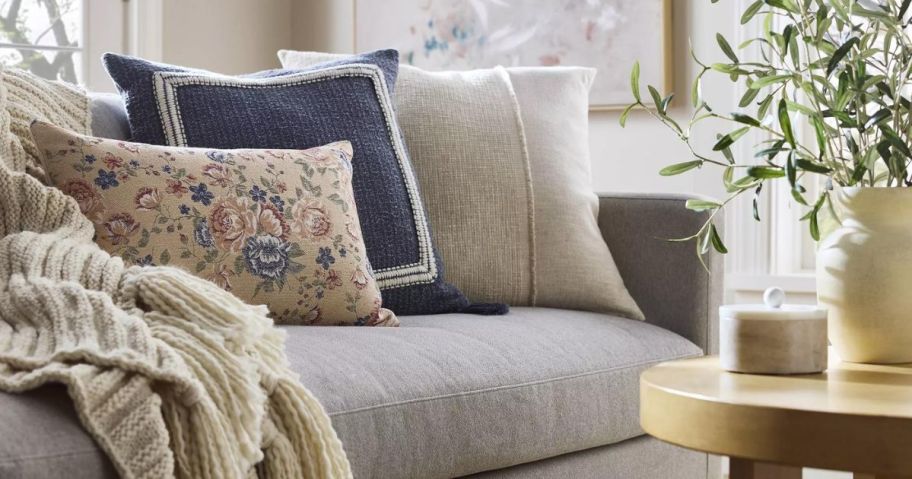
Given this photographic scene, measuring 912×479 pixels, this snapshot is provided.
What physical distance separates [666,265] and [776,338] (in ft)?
2.62

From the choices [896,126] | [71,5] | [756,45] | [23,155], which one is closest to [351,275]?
[23,155]

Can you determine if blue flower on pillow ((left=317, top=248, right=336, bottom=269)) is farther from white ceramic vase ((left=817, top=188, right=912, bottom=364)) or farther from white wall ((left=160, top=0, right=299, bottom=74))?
white wall ((left=160, top=0, right=299, bottom=74))

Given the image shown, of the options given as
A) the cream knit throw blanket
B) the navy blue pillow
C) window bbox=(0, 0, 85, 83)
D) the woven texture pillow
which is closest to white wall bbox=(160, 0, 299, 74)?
window bbox=(0, 0, 85, 83)

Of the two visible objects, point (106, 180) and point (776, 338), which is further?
point (106, 180)

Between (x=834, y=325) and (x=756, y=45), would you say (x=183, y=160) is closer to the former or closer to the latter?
(x=834, y=325)

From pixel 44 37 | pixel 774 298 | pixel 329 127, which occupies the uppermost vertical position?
pixel 44 37

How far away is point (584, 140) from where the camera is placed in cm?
236

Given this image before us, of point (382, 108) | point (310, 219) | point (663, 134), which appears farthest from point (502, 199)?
point (663, 134)

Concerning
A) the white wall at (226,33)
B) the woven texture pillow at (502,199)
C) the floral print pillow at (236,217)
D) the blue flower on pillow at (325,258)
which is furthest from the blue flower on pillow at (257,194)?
the white wall at (226,33)

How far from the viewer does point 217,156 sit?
1714 millimetres

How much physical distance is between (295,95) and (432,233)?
0.35 m

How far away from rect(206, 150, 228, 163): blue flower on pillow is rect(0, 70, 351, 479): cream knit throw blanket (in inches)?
11.9

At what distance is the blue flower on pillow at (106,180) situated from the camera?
62.9 inches

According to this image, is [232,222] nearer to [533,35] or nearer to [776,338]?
[776,338]
